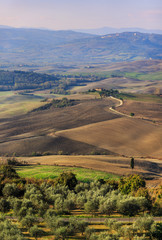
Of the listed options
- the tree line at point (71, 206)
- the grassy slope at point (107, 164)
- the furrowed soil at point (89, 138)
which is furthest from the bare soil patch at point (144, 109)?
the tree line at point (71, 206)

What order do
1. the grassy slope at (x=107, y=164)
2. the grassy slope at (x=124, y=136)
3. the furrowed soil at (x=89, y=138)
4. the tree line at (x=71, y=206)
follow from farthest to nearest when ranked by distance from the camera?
the grassy slope at (x=124, y=136) → the furrowed soil at (x=89, y=138) → the grassy slope at (x=107, y=164) → the tree line at (x=71, y=206)

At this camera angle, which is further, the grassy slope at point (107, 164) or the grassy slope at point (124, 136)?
the grassy slope at point (124, 136)

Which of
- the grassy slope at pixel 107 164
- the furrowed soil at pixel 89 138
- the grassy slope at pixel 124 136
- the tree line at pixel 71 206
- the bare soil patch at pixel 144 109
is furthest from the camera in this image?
the bare soil patch at pixel 144 109

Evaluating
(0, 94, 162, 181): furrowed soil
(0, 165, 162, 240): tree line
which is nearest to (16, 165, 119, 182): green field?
(0, 94, 162, 181): furrowed soil

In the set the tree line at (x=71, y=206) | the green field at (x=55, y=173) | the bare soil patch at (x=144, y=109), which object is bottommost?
the green field at (x=55, y=173)

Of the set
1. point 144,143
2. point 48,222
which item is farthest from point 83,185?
point 144,143

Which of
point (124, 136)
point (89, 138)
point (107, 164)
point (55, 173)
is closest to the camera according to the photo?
point (55, 173)

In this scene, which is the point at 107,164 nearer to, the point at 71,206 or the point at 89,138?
the point at 89,138

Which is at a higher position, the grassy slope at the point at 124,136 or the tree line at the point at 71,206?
the tree line at the point at 71,206

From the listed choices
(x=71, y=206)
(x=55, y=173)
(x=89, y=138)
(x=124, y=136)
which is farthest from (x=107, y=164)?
(x=124, y=136)

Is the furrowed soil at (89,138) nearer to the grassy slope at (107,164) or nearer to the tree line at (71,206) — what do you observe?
the grassy slope at (107,164)
